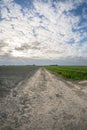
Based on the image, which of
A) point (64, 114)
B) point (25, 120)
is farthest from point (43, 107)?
point (25, 120)

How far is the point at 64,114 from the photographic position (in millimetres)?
9031

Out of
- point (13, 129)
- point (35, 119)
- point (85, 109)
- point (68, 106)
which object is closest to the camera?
point (13, 129)

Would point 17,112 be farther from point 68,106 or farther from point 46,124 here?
point 68,106

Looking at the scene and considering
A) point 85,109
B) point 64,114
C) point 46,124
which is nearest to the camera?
point 46,124

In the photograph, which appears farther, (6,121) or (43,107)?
(43,107)

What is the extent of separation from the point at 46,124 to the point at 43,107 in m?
2.72

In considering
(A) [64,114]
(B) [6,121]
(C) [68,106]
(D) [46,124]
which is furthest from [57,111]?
(B) [6,121]

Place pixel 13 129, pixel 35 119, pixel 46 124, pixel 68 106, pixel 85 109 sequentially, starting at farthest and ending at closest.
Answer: pixel 68 106 → pixel 85 109 → pixel 35 119 → pixel 46 124 → pixel 13 129

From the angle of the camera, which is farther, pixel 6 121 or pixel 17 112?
pixel 17 112

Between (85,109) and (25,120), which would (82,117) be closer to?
(85,109)

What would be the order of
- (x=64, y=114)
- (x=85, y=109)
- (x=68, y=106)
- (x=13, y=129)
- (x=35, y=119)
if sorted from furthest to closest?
(x=68, y=106) < (x=85, y=109) < (x=64, y=114) < (x=35, y=119) < (x=13, y=129)

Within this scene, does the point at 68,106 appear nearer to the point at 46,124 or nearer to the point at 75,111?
the point at 75,111

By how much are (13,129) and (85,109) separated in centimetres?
492

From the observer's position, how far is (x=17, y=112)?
916 cm
